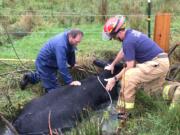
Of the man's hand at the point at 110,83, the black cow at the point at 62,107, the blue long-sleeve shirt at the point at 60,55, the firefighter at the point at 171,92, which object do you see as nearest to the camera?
Result: the black cow at the point at 62,107

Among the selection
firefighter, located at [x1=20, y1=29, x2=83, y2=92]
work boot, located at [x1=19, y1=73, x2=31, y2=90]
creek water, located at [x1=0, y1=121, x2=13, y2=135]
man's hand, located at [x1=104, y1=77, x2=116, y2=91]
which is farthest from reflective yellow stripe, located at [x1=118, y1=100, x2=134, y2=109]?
work boot, located at [x1=19, y1=73, x2=31, y2=90]

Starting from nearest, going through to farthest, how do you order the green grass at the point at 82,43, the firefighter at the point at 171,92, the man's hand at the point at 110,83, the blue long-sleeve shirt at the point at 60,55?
the green grass at the point at 82,43
the firefighter at the point at 171,92
the man's hand at the point at 110,83
the blue long-sleeve shirt at the point at 60,55

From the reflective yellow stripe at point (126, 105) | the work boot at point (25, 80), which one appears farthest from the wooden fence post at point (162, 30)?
the work boot at point (25, 80)

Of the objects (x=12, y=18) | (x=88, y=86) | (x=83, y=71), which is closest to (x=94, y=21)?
(x=12, y=18)

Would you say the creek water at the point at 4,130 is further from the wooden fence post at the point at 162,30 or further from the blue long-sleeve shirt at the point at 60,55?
the wooden fence post at the point at 162,30

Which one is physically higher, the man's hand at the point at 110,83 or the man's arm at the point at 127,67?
the man's arm at the point at 127,67

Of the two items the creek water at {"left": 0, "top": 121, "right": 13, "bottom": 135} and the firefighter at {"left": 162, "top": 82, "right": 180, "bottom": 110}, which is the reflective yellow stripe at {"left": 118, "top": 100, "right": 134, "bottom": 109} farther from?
the creek water at {"left": 0, "top": 121, "right": 13, "bottom": 135}

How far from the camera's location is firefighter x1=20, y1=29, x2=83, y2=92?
882cm

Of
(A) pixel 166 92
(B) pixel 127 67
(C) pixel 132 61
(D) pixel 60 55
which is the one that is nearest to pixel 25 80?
(D) pixel 60 55

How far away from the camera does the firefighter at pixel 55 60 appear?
8.82 m

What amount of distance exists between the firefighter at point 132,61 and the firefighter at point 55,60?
0.77 meters

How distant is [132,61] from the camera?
8.16 metres

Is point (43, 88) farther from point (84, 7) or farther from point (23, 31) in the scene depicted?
point (84, 7)

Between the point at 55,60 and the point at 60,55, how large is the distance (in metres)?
0.48
